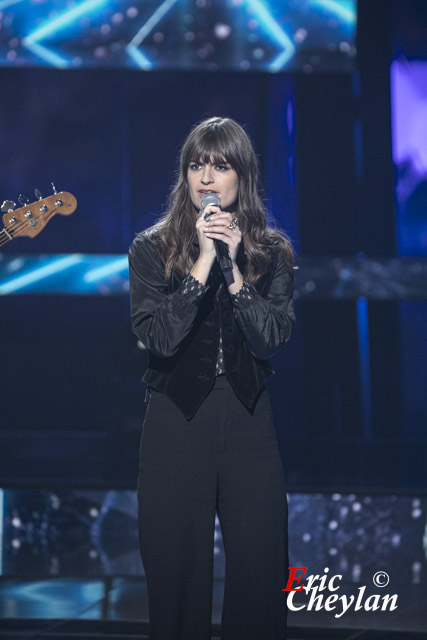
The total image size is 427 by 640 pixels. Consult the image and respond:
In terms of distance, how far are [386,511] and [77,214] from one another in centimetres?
221

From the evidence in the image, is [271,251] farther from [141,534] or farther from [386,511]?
[386,511]

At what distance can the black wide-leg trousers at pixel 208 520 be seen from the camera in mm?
1527

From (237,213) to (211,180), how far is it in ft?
0.37

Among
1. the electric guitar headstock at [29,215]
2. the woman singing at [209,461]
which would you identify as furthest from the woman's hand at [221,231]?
the electric guitar headstock at [29,215]

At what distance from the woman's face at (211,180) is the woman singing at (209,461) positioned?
8 centimetres

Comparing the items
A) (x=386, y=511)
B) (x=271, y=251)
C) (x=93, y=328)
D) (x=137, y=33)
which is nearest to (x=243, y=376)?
(x=271, y=251)

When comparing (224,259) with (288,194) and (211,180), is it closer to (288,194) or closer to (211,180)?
(211,180)

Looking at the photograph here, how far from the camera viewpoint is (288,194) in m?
4.23

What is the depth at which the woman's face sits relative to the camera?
1.62 metres

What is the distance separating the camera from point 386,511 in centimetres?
310

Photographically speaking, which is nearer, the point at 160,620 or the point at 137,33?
the point at 160,620

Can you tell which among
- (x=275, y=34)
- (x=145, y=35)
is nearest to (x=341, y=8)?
(x=275, y=34)

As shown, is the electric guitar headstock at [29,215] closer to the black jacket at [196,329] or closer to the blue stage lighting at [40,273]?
the black jacket at [196,329]

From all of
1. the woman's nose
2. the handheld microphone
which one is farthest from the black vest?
the woman's nose
